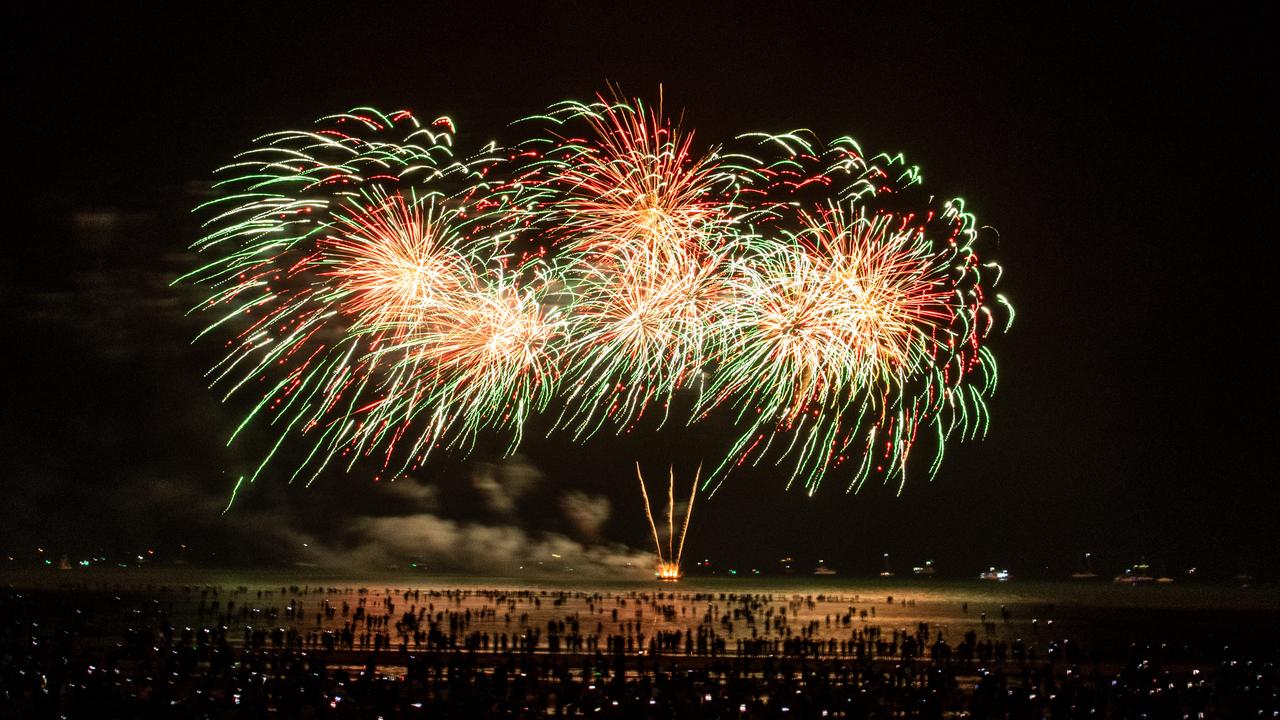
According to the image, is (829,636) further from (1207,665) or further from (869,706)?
(869,706)

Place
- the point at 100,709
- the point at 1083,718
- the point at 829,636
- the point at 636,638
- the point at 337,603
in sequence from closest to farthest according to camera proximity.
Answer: the point at 100,709 → the point at 1083,718 → the point at 636,638 → the point at 829,636 → the point at 337,603

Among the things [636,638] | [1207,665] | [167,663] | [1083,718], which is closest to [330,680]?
[167,663]

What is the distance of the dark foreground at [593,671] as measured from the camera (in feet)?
69.9

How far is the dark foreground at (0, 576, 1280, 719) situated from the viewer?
69.9 feet

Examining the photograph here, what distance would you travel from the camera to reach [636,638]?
42375mm

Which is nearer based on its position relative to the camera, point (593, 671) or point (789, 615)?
point (593, 671)

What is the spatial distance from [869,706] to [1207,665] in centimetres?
1902

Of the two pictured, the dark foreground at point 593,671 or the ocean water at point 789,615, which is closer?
the dark foreground at point 593,671

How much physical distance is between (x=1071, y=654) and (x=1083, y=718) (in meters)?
14.7

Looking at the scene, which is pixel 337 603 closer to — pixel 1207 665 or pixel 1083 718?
pixel 1207 665

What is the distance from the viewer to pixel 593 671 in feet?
101

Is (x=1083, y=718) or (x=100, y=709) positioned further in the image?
(x=1083, y=718)

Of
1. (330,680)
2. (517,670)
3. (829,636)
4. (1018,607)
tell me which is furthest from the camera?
(1018,607)

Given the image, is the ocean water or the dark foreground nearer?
the dark foreground
